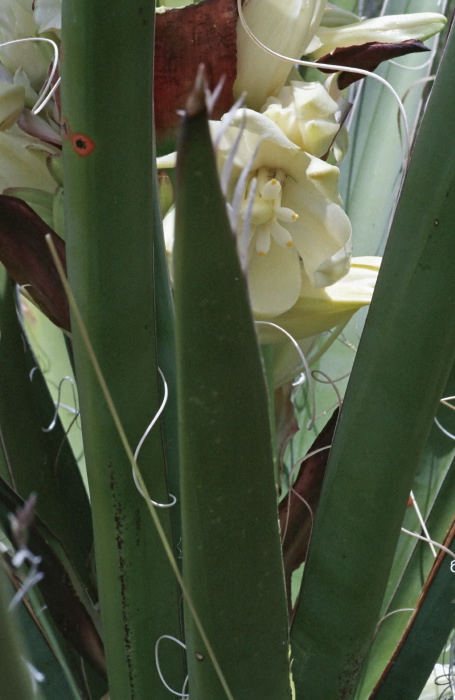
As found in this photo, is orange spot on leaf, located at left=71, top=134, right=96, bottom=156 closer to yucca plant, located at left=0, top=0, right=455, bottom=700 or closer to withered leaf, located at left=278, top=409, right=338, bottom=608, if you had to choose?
→ yucca plant, located at left=0, top=0, right=455, bottom=700

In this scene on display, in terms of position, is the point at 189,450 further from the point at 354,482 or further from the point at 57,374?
the point at 57,374

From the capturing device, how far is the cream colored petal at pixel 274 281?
0.39 m

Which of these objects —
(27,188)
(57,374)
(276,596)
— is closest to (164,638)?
(276,596)

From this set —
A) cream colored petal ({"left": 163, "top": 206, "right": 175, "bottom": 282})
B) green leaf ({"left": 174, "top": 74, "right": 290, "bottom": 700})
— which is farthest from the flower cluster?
green leaf ({"left": 174, "top": 74, "right": 290, "bottom": 700})

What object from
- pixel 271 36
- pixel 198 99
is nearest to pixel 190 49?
pixel 271 36

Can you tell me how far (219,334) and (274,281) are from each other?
0.45 feet

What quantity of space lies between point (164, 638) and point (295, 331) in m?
0.18

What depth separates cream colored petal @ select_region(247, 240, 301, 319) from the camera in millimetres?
385

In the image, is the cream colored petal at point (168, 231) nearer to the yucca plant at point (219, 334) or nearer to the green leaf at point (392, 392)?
the yucca plant at point (219, 334)

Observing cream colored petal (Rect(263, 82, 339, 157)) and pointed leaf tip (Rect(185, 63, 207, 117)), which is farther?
cream colored petal (Rect(263, 82, 339, 157))

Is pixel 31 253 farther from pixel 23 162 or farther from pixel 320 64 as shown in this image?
pixel 320 64

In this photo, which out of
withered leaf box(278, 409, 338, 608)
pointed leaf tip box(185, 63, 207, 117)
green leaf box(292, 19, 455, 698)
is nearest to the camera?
pointed leaf tip box(185, 63, 207, 117)

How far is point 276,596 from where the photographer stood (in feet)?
1.05

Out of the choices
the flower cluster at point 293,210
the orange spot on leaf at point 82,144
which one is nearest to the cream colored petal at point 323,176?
the flower cluster at point 293,210
